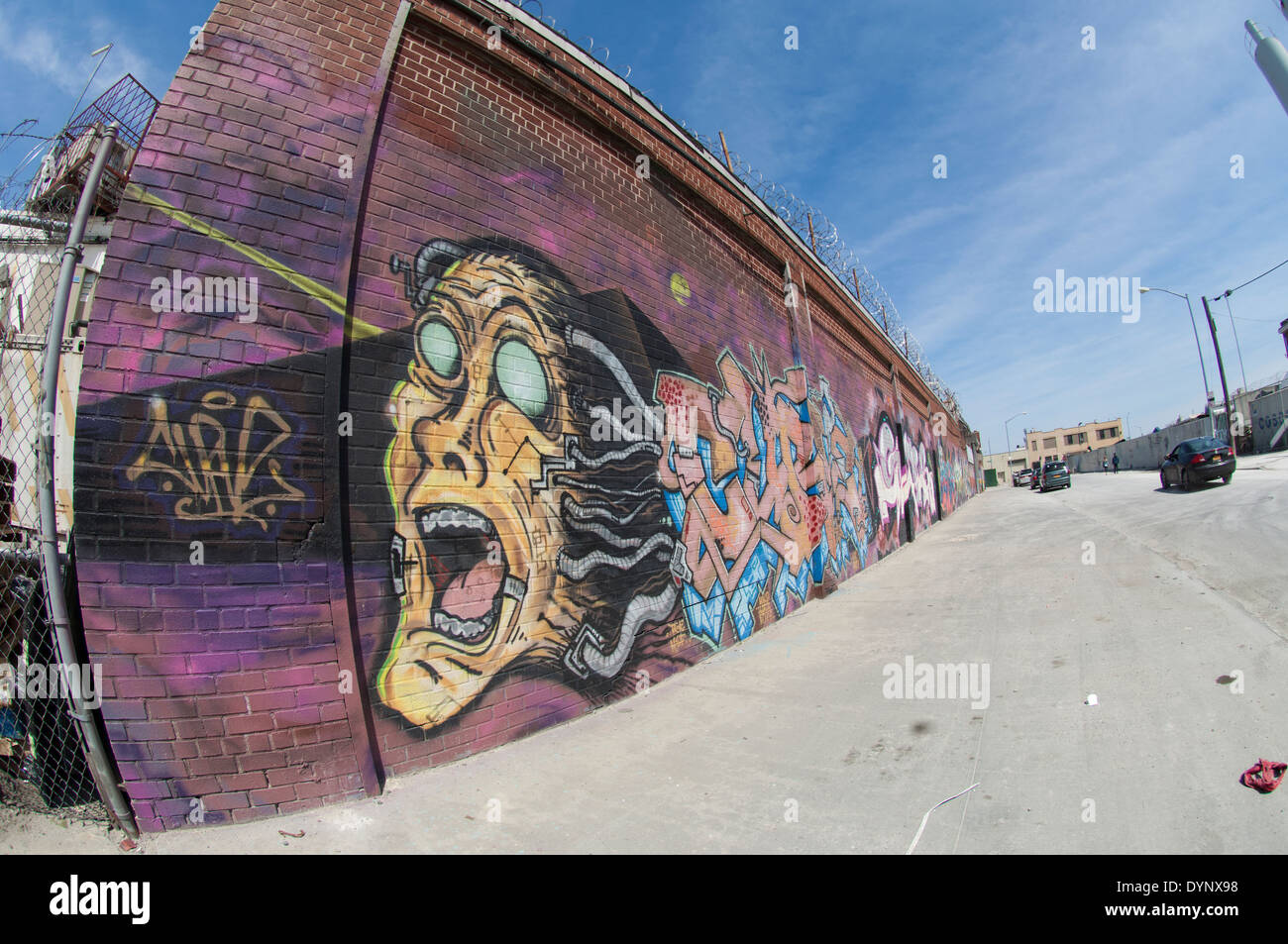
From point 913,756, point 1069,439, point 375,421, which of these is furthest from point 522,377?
point 1069,439

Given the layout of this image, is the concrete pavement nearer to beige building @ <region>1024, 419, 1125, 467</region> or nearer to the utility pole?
the utility pole

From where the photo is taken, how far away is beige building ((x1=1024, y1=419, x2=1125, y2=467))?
96938 millimetres

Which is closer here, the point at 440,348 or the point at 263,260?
the point at 263,260

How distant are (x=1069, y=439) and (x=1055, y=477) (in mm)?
86621

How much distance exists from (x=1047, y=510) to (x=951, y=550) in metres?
7.29

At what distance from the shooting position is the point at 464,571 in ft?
13.3

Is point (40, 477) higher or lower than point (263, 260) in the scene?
lower

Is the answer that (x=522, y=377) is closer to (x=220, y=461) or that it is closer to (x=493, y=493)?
(x=493, y=493)

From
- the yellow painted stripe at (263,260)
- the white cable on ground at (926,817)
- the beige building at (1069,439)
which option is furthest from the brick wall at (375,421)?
the beige building at (1069,439)

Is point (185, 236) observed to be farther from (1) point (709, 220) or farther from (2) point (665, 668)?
(1) point (709, 220)

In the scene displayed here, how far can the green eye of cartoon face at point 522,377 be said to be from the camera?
450 cm
